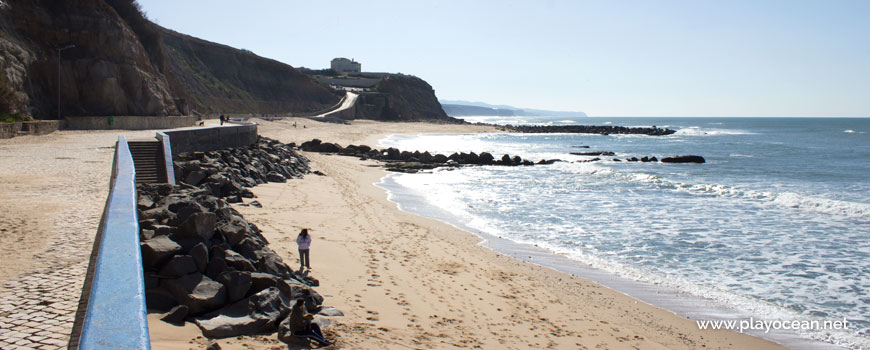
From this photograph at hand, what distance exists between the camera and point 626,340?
6.90 metres

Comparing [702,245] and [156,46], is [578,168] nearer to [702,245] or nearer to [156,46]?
[702,245]

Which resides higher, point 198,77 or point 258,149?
point 198,77

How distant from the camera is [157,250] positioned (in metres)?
5.34

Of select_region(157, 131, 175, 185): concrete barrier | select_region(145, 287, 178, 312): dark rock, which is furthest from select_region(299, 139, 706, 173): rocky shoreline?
select_region(145, 287, 178, 312): dark rock

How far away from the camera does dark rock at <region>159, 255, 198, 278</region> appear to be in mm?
5281

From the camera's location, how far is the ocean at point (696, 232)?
8.55m

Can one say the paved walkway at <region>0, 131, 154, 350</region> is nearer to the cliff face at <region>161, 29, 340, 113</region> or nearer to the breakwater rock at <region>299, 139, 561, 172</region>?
the breakwater rock at <region>299, 139, 561, 172</region>

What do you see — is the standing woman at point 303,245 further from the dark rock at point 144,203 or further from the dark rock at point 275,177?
the dark rock at point 275,177

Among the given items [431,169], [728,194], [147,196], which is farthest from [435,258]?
[431,169]

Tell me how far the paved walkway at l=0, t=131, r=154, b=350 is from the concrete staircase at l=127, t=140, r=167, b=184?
952 millimetres

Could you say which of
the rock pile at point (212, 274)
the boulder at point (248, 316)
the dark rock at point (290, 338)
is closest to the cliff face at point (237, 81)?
the rock pile at point (212, 274)

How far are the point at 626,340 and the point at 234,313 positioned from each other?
4355 mm

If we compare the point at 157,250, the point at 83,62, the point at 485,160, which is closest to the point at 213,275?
the point at 157,250

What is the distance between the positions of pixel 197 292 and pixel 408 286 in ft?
10.7
